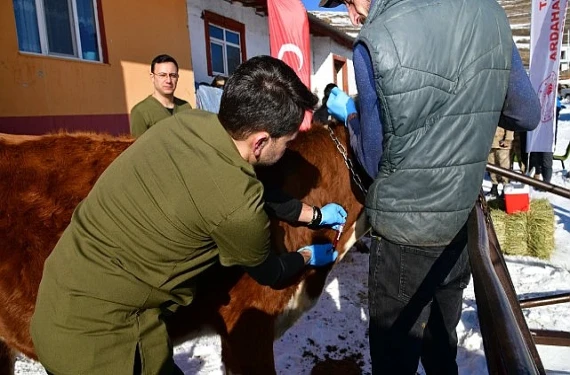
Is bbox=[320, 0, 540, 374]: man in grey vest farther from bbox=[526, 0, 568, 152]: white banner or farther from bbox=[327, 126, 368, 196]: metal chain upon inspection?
bbox=[526, 0, 568, 152]: white banner

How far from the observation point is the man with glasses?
3217 millimetres

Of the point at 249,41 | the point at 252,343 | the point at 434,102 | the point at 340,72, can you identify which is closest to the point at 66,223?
the point at 252,343

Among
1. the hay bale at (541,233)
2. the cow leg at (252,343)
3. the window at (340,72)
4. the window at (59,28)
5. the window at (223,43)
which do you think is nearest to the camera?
the cow leg at (252,343)

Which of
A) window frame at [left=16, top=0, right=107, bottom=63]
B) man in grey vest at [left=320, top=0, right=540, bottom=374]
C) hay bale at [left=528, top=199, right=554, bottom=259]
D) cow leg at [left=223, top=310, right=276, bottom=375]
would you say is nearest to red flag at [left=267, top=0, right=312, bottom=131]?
window frame at [left=16, top=0, right=107, bottom=63]

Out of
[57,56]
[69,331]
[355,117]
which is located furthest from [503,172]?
[57,56]

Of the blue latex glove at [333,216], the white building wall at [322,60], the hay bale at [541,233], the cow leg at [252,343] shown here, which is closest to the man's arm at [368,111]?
the blue latex glove at [333,216]

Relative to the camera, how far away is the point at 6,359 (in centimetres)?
237

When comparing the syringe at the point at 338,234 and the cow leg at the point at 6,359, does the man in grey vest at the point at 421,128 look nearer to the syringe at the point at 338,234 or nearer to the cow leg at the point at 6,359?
the syringe at the point at 338,234

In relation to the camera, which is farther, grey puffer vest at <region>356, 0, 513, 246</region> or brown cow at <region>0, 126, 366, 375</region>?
brown cow at <region>0, 126, 366, 375</region>

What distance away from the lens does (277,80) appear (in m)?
1.30

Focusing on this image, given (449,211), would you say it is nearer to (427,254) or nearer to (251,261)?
(427,254)

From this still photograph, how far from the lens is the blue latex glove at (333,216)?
6.66ft

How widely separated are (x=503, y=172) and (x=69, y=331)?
2134mm

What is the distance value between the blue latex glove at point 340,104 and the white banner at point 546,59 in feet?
14.2
